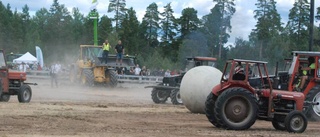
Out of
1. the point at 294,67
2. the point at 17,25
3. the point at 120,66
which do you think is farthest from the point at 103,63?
the point at 17,25

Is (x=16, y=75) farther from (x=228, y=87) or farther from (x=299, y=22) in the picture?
(x=299, y=22)

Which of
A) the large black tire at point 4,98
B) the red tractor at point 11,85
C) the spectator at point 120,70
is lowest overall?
the large black tire at point 4,98

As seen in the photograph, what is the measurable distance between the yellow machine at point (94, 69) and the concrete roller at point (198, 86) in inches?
681

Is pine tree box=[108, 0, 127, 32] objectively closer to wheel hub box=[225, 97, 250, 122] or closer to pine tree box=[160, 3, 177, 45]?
pine tree box=[160, 3, 177, 45]

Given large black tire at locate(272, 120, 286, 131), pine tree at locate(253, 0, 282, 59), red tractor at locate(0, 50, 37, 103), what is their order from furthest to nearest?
pine tree at locate(253, 0, 282, 59)
red tractor at locate(0, 50, 37, 103)
large black tire at locate(272, 120, 286, 131)

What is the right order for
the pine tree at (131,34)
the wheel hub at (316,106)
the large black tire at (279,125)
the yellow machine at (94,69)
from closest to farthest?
the large black tire at (279,125) < the wheel hub at (316,106) < the yellow machine at (94,69) < the pine tree at (131,34)

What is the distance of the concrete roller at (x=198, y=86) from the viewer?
61.9 feet

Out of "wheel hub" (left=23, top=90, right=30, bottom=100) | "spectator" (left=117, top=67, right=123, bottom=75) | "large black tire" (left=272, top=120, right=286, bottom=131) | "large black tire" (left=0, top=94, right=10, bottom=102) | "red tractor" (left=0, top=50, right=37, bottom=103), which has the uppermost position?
"spectator" (left=117, top=67, right=123, bottom=75)

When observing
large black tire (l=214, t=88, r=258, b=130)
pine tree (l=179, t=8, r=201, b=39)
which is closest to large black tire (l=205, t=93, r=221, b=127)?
large black tire (l=214, t=88, r=258, b=130)

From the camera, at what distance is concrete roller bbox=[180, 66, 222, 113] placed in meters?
18.9

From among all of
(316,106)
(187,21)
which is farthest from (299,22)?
(316,106)

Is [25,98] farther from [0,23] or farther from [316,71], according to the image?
[0,23]

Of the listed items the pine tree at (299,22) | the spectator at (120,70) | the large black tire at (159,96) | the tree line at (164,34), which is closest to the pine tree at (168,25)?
the tree line at (164,34)

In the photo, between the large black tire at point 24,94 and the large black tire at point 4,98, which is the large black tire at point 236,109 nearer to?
the large black tire at point 24,94
